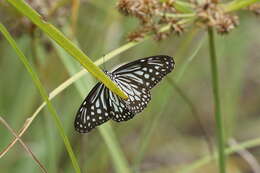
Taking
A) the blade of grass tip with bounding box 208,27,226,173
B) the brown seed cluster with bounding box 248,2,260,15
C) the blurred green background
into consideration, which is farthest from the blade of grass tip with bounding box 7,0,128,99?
the blurred green background

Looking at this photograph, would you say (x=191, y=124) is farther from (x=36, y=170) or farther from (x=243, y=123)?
(x=36, y=170)

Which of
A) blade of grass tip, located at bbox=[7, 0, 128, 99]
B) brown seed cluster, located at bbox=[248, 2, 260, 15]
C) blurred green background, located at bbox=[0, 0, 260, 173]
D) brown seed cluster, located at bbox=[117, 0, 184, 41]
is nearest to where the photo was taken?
blade of grass tip, located at bbox=[7, 0, 128, 99]

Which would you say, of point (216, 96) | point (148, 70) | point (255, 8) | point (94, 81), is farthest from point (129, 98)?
point (94, 81)

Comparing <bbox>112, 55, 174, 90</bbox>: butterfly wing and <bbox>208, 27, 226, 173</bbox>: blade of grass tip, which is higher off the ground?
<bbox>112, 55, 174, 90</bbox>: butterfly wing

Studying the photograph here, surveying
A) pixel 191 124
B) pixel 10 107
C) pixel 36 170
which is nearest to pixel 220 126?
pixel 36 170

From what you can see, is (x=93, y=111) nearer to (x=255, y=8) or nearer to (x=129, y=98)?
(x=129, y=98)

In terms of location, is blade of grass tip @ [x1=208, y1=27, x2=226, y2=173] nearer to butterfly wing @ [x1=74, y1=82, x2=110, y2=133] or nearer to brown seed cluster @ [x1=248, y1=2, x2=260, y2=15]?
brown seed cluster @ [x1=248, y1=2, x2=260, y2=15]
